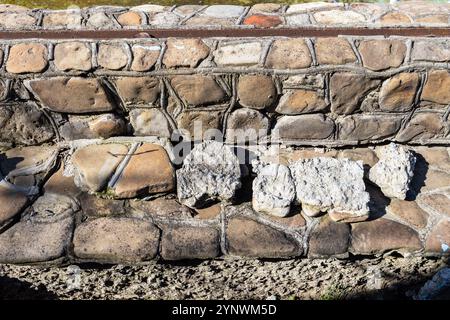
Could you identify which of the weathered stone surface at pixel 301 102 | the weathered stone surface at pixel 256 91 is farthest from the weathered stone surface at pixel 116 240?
the weathered stone surface at pixel 301 102

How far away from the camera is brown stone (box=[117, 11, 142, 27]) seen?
9.14 ft

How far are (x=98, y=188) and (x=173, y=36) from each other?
0.92 m

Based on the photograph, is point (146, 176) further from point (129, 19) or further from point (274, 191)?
point (129, 19)

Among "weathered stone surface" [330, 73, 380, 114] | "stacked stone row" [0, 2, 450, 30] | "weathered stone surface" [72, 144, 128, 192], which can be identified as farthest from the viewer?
"stacked stone row" [0, 2, 450, 30]

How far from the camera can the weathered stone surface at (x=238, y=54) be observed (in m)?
2.52

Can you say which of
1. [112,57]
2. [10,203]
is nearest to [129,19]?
[112,57]

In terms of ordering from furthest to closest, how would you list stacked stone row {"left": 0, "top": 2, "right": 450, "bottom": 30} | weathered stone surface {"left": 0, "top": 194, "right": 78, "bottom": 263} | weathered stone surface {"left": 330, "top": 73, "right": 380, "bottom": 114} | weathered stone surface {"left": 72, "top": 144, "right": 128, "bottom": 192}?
stacked stone row {"left": 0, "top": 2, "right": 450, "bottom": 30}, weathered stone surface {"left": 72, "top": 144, "right": 128, "bottom": 192}, weathered stone surface {"left": 330, "top": 73, "right": 380, "bottom": 114}, weathered stone surface {"left": 0, "top": 194, "right": 78, "bottom": 263}

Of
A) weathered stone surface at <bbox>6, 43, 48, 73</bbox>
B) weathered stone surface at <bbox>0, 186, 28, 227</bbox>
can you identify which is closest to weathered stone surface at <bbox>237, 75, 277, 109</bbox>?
weathered stone surface at <bbox>6, 43, 48, 73</bbox>

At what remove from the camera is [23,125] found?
2775 millimetres

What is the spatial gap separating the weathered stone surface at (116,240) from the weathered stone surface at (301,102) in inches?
37.6

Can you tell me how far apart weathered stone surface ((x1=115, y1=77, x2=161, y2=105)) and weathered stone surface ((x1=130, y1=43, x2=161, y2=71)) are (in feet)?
0.21

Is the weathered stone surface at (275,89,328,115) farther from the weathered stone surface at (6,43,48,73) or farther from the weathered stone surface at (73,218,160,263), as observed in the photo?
the weathered stone surface at (6,43,48,73)

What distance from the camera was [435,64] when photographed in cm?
255

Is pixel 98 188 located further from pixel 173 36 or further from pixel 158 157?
pixel 173 36
